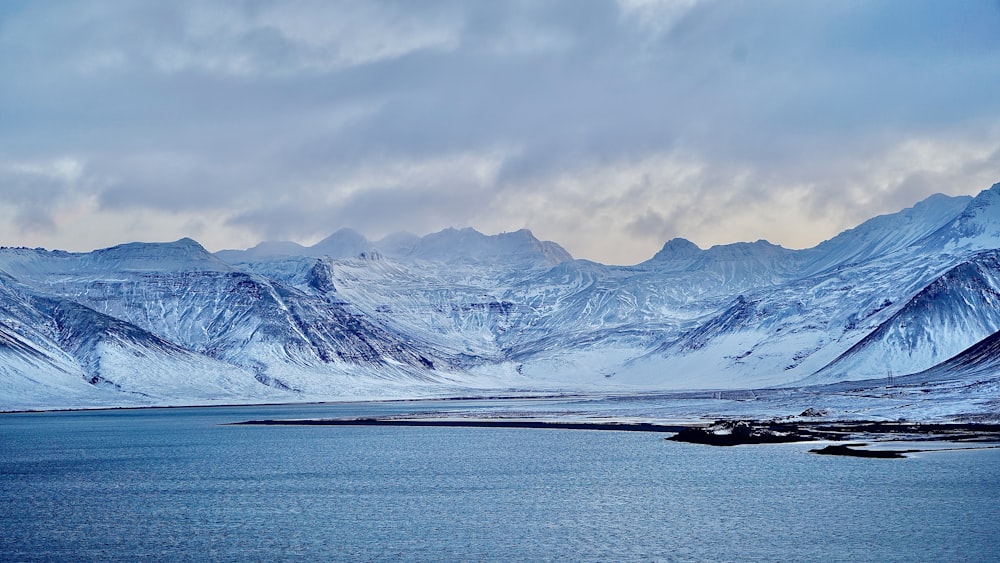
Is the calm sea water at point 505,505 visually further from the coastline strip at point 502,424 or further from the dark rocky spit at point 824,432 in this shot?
the coastline strip at point 502,424

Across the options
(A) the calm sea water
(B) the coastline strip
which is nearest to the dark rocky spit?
(B) the coastline strip

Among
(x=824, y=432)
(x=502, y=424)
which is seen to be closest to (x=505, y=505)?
(x=824, y=432)

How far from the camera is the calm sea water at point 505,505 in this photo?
6059 centimetres

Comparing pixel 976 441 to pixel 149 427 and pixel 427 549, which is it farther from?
pixel 149 427

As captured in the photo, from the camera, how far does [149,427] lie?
191m

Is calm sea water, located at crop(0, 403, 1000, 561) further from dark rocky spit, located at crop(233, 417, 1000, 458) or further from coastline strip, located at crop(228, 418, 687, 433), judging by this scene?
coastline strip, located at crop(228, 418, 687, 433)

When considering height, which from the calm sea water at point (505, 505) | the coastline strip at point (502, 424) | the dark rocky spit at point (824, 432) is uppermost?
the coastline strip at point (502, 424)

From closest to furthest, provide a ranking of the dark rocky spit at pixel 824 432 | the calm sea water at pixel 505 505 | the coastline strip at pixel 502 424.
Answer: the calm sea water at pixel 505 505 → the dark rocky spit at pixel 824 432 → the coastline strip at pixel 502 424

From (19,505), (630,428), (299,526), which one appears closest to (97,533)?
(299,526)

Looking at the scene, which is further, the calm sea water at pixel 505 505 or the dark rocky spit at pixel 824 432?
the dark rocky spit at pixel 824 432

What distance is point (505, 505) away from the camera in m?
77.6

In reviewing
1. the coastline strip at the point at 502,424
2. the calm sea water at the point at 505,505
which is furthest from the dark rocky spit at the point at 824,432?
the calm sea water at the point at 505,505

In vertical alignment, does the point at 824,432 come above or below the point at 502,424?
below

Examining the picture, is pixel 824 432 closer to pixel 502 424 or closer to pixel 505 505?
pixel 502 424
